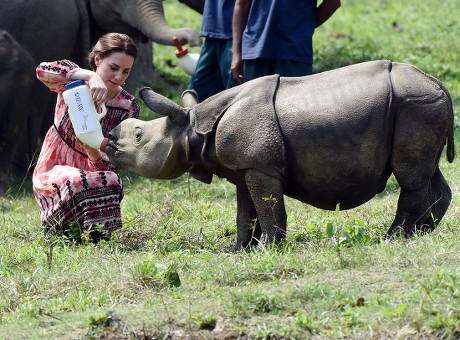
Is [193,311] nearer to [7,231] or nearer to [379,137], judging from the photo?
[379,137]

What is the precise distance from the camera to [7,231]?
19.2 feet

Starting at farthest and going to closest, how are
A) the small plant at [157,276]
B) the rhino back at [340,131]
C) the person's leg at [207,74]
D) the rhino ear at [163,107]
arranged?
the person's leg at [207,74] < the rhino ear at [163,107] < the rhino back at [340,131] < the small plant at [157,276]

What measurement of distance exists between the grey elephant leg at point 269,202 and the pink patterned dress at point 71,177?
1205mm

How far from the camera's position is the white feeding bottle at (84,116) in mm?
5012

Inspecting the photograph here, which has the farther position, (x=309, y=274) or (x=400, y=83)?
(x=400, y=83)

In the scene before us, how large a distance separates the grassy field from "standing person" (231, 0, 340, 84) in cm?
104

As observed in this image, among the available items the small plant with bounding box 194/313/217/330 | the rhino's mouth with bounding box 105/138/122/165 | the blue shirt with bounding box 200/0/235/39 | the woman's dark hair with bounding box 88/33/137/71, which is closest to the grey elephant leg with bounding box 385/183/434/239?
the small plant with bounding box 194/313/217/330

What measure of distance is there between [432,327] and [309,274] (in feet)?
2.75

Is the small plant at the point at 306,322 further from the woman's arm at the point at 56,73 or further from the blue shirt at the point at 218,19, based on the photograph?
the blue shirt at the point at 218,19

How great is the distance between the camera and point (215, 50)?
24.0ft

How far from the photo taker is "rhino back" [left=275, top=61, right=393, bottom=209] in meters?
4.47

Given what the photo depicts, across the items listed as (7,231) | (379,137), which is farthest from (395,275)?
(7,231)

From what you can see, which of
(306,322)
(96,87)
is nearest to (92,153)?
(96,87)

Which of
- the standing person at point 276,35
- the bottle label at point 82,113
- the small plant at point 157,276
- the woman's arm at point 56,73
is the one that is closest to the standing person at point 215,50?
the standing person at point 276,35
